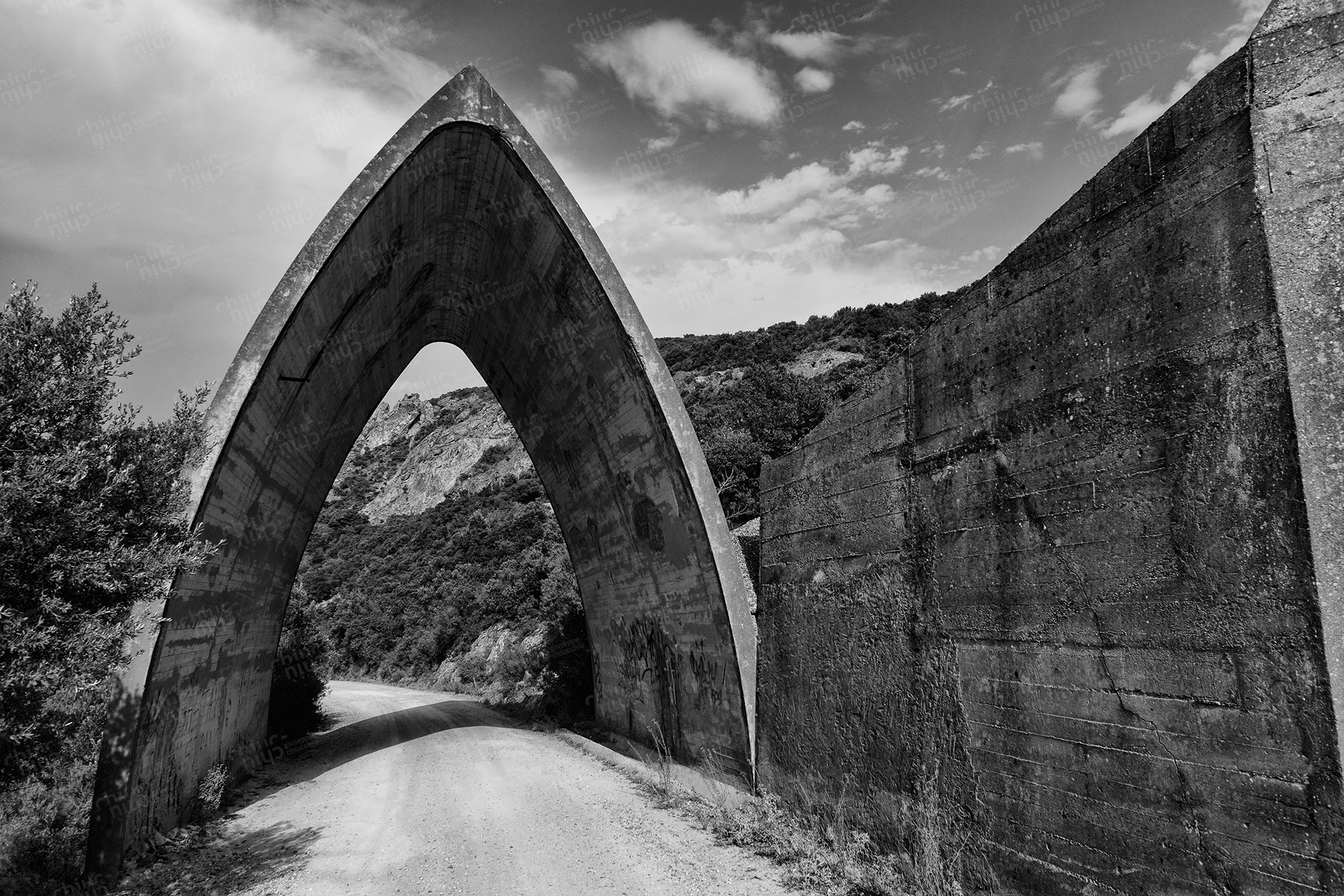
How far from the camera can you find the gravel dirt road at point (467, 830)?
21.0 ft

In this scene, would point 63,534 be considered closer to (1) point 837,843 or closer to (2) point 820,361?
(1) point 837,843

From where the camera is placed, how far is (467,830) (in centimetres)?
801

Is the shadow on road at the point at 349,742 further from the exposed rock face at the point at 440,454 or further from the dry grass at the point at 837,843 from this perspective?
the exposed rock face at the point at 440,454

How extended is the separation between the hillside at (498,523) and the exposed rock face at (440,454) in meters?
0.28

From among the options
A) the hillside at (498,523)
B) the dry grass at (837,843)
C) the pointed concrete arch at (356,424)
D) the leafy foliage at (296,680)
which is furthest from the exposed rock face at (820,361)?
the dry grass at (837,843)

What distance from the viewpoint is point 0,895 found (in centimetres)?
541

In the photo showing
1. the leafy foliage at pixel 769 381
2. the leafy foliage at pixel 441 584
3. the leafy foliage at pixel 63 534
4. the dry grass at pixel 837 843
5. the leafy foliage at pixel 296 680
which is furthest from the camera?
the leafy foliage at pixel 441 584

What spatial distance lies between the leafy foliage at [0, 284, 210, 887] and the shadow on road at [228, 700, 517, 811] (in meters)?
4.77

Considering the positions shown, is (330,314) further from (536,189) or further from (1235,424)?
(1235,424)

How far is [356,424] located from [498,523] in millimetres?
32805

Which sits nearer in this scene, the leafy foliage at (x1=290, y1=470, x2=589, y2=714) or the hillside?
the hillside

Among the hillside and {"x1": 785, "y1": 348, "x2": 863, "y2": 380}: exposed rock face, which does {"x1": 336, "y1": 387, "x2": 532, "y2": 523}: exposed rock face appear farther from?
{"x1": 785, "y1": 348, "x2": 863, "y2": 380}: exposed rock face

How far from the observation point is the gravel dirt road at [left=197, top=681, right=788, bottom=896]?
6.41m

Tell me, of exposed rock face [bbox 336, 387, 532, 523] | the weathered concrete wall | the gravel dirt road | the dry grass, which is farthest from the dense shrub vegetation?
exposed rock face [bbox 336, 387, 532, 523]
